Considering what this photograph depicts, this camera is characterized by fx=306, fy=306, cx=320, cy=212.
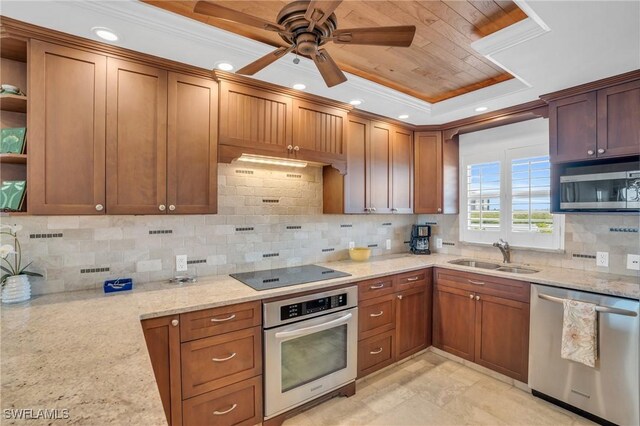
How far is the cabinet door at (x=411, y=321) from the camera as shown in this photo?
2.89 metres

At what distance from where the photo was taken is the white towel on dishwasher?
6.91ft

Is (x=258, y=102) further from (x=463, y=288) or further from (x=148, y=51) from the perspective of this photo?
(x=463, y=288)

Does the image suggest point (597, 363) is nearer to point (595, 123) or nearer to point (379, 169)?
point (595, 123)

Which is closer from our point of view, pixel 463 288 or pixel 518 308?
pixel 518 308

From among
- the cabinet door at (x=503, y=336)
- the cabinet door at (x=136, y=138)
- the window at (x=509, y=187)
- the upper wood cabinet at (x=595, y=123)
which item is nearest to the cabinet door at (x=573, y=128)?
the upper wood cabinet at (x=595, y=123)

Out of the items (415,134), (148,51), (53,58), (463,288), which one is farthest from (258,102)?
(463,288)

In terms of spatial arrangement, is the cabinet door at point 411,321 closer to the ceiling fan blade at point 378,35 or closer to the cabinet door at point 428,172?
the cabinet door at point 428,172

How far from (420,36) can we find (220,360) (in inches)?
95.8

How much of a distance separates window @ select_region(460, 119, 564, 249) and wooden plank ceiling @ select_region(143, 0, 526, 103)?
76 centimetres

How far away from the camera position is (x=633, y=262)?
2.43 meters

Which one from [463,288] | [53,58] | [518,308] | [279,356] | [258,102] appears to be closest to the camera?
[53,58]

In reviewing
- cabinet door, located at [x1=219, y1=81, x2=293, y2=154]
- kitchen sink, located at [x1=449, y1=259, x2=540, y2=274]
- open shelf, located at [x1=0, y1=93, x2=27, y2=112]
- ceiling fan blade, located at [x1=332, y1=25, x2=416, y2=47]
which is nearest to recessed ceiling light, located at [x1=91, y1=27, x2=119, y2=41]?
open shelf, located at [x1=0, y1=93, x2=27, y2=112]

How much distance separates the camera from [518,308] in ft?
8.40

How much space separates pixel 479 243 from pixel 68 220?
3.72m
